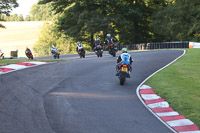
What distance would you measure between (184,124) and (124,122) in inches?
52.8

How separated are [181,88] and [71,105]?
471 centimetres

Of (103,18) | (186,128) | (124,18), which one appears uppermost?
(124,18)

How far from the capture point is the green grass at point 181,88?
348 inches

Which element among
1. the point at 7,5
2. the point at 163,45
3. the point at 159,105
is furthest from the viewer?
the point at 163,45

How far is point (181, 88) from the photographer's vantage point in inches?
465

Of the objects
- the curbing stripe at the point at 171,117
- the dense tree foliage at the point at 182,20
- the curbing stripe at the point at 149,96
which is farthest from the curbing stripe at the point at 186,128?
the dense tree foliage at the point at 182,20

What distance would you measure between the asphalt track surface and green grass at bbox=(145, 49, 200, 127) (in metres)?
0.88


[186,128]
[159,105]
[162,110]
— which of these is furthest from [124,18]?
[186,128]

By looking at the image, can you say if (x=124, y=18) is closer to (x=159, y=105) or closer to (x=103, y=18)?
(x=103, y=18)

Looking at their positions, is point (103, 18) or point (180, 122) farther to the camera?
point (103, 18)

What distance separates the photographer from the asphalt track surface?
6.84 metres

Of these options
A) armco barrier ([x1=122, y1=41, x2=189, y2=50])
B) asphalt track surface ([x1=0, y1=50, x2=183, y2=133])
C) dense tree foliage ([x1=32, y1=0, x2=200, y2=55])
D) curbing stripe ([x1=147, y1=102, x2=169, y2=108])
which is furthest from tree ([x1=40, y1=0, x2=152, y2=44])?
curbing stripe ([x1=147, y1=102, x2=169, y2=108])

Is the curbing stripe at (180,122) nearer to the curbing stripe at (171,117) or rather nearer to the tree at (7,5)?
the curbing stripe at (171,117)

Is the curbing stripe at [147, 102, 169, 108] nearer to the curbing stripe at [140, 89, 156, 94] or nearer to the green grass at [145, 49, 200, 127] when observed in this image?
the green grass at [145, 49, 200, 127]
